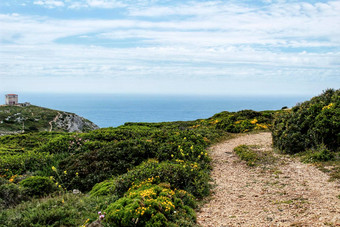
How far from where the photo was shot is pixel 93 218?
20.0 ft

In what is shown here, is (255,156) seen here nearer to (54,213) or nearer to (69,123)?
(54,213)

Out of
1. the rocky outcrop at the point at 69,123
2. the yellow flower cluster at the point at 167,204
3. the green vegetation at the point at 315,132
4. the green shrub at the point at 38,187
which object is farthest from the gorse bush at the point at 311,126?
the rocky outcrop at the point at 69,123

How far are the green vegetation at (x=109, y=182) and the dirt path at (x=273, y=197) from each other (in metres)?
0.60

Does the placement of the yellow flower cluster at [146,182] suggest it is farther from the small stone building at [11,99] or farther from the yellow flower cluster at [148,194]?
the small stone building at [11,99]

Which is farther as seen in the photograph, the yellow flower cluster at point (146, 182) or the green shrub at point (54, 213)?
the yellow flower cluster at point (146, 182)

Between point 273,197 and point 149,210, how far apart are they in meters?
3.77

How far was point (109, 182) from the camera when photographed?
8.99 metres

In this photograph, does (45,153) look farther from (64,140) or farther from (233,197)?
(233,197)

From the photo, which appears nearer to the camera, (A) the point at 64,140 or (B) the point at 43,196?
(B) the point at 43,196

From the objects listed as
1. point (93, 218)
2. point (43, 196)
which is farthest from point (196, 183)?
point (43, 196)

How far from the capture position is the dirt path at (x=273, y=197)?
6020 millimetres

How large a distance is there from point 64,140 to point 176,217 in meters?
10.2

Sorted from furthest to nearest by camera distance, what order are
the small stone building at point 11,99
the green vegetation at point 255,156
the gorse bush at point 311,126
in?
the small stone building at point 11,99 < the green vegetation at point 255,156 < the gorse bush at point 311,126

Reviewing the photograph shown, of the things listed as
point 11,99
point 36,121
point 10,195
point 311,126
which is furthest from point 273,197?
point 11,99
